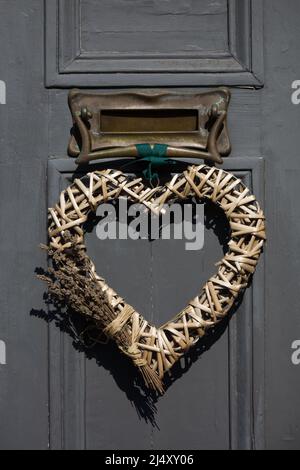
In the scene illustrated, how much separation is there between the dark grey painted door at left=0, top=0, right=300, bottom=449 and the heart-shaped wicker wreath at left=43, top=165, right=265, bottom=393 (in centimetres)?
6

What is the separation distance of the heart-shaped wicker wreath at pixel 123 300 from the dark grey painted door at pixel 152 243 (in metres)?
0.06

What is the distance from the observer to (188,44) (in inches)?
63.8

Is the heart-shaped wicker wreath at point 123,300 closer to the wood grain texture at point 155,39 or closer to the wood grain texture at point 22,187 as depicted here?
the wood grain texture at point 22,187

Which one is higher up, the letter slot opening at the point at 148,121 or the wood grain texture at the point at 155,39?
the wood grain texture at the point at 155,39

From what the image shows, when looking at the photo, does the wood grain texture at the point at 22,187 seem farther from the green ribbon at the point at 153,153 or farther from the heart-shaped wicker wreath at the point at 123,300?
the green ribbon at the point at 153,153

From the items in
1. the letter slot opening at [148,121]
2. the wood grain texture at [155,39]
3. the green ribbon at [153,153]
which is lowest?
the green ribbon at [153,153]

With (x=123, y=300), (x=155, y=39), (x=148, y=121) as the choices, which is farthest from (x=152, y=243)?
(x=155, y=39)

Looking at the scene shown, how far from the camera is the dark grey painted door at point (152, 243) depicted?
5.30 feet

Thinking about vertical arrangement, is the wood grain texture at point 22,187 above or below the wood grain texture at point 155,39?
below

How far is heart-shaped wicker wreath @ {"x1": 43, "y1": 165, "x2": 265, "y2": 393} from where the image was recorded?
1.53 m

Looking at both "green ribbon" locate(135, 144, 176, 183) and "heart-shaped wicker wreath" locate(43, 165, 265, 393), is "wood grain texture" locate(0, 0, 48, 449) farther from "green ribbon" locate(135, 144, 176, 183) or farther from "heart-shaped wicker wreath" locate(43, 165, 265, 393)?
"green ribbon" locate(135, 144, 176, 183)

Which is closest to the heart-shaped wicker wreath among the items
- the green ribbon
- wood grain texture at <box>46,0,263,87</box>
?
the green ribbon

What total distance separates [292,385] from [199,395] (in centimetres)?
19

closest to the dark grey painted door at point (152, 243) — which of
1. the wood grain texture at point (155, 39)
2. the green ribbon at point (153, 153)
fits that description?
the wood grain texture at point (155, 39)
